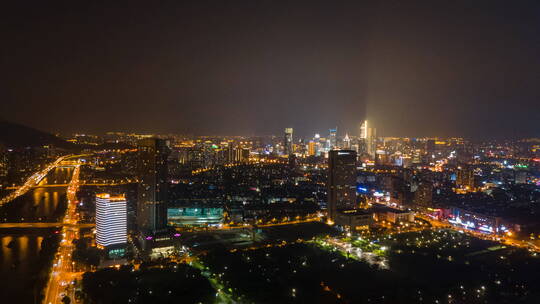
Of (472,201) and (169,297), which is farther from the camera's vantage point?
(472,201)

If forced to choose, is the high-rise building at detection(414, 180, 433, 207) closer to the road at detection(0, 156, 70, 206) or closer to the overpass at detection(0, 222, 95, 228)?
the overpass at detection(0, 222, 95, 228)

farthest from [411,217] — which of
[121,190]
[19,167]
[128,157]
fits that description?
[19,167]

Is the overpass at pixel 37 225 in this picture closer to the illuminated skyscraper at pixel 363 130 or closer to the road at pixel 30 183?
the road at pixel 30 183

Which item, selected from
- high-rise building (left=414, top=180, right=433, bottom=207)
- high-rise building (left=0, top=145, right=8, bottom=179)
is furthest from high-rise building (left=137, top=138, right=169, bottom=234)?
high-rise building (left=0, top=145, right=8, bottom=179)

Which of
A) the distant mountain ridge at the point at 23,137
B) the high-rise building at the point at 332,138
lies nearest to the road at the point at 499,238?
the high-rise building at the point at 332,138

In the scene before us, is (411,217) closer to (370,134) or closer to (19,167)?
(19,167)
